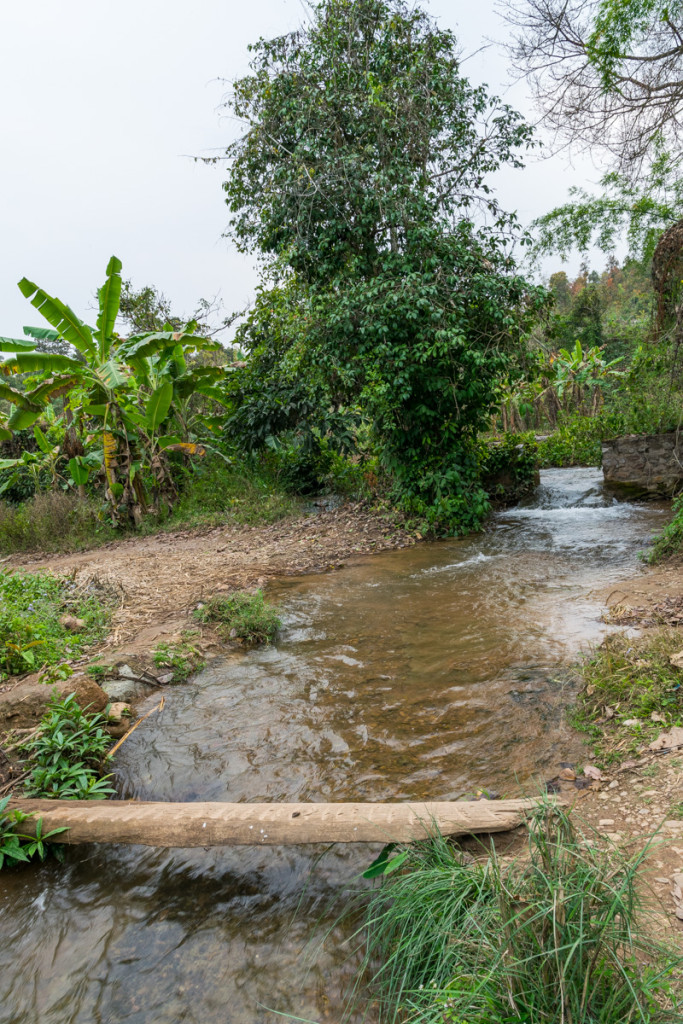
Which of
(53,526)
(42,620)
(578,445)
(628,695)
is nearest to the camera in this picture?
(628,695)

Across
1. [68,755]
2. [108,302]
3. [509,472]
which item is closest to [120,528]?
[108,302]

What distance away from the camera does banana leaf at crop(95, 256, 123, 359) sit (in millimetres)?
9414

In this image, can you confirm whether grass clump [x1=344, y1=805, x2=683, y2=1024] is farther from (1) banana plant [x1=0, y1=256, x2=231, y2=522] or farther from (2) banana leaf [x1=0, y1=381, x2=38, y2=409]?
(2) banana leaf [x1=0, y1=381, x2=38, y2=409]

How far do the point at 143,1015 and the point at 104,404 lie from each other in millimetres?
9620

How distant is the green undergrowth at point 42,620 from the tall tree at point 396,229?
17.8 feet

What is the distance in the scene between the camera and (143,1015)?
2.11m

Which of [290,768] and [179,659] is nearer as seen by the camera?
[290,768]

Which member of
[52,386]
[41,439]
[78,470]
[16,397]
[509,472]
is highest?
[52,386]

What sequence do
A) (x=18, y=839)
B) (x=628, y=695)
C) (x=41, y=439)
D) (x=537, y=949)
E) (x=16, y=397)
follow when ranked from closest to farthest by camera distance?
(x=537, y=949) → (x=18, y=839) → (x=628, y=695) → (x=16, y=397) → (x=41, y=439)

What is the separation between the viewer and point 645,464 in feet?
33.8

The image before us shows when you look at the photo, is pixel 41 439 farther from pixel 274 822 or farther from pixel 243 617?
pixel 274 822

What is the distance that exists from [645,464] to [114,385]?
926 cm

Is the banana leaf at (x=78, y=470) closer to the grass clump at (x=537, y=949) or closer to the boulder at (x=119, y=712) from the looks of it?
the boulder at (x=119, y=712)

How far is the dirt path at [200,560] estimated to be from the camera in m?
6.06
